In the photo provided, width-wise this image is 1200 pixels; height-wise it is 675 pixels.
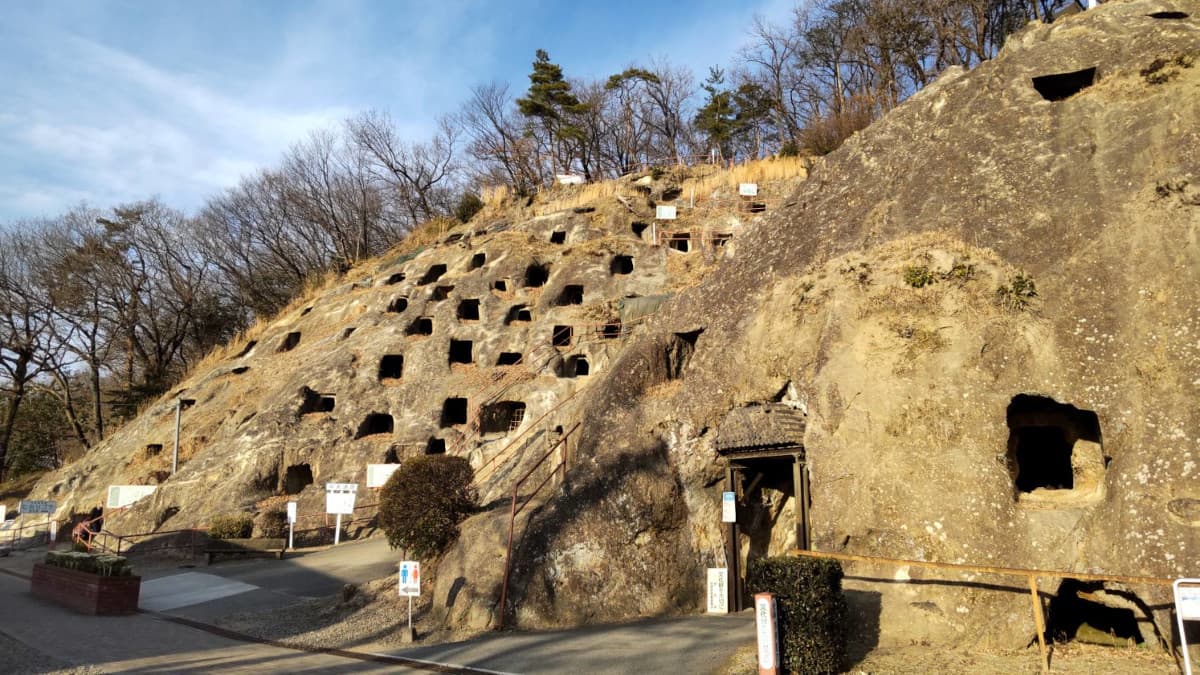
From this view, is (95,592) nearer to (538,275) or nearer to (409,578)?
(409,578)

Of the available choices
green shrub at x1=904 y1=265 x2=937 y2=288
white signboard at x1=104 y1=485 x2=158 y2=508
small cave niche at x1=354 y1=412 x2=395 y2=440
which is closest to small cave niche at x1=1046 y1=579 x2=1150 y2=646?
green shrub at x1=904 y1=265 x2=937 y2=288

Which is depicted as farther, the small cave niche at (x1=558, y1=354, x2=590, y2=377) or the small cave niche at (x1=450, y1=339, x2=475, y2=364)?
the small cave niche at (x1=450, y1=339, x2=475, y2=364)

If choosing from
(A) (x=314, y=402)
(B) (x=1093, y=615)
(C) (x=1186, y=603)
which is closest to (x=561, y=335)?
(A) (x=314, y=402)

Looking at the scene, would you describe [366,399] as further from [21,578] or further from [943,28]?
[943,28]

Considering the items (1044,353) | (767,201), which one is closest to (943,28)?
(767,201)

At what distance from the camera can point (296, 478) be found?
29.4 metres

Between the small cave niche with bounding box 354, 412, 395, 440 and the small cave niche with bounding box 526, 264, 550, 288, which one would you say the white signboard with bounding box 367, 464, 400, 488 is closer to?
the small cave niche with bounding box 354, 412, 395, 440

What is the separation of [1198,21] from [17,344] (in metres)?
51.7

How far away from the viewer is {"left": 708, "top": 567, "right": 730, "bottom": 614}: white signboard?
552 inches

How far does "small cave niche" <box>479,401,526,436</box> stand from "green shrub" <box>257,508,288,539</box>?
7545 mm

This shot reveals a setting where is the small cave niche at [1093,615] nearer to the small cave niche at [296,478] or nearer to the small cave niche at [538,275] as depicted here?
the small cave niche at [296,478]

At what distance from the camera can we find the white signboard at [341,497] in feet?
78.3

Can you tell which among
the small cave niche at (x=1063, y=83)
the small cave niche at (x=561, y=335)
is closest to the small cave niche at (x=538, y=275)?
the small cave niche at (x=561, y=335)

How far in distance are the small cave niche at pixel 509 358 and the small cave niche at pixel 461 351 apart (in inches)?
69.0
